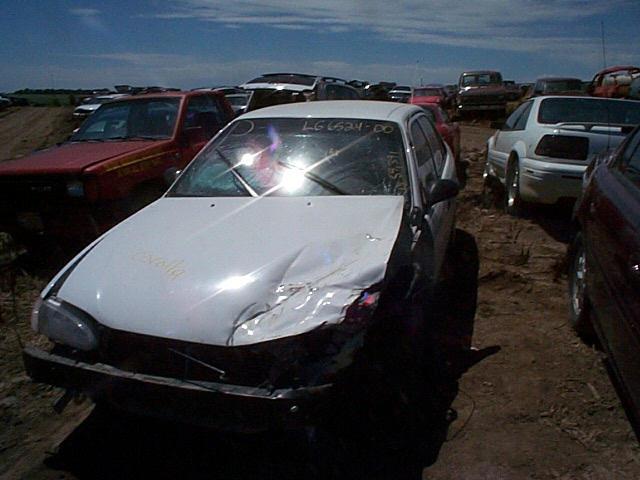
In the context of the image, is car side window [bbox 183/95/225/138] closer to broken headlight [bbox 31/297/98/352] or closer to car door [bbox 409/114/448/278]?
car door [bbox 409/114/448/278]

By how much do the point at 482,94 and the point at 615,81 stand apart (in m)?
4.72

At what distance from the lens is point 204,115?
7199 millimetres

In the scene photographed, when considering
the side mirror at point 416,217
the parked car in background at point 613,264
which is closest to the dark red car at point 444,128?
the parked car in background at point 613,264

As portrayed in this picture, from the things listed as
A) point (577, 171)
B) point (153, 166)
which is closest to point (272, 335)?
point (153, 166)

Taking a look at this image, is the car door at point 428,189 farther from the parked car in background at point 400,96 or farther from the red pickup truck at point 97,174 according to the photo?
the parked car in background at point 400,96

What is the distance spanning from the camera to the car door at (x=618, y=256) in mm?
2514

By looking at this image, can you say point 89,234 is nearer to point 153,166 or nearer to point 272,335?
point 153,166

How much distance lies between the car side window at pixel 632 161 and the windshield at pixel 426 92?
60.1 feet

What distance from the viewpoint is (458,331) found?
4152mm

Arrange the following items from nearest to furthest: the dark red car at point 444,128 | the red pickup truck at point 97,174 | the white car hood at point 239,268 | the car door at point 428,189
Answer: the white car hood at point 239,268 → the car door at point 428,189 → the red pickup truck at point 97,174 → the dark red car at point 444,128

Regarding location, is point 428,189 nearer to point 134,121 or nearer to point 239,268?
point 239,268

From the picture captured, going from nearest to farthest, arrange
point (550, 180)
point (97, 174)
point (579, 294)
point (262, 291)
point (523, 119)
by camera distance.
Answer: point (262, 291), point (579, 294), point (97, 174), point (550, 180), point (523, 119)

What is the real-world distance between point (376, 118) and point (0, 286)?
379 centimetres

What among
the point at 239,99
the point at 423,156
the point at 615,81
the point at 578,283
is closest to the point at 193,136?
the point at 423,156
